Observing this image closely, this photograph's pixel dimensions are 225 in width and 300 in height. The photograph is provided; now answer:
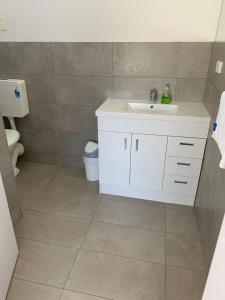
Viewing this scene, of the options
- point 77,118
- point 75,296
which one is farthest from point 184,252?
point 77,118

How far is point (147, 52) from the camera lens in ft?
6.96

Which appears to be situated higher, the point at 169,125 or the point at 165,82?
the point at 165,82

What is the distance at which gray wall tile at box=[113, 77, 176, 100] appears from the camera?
2.20 meters

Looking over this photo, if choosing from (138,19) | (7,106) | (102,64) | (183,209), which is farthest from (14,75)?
(183,209)

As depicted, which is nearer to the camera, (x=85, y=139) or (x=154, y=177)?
(x=154, y=177)

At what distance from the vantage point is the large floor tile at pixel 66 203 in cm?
206

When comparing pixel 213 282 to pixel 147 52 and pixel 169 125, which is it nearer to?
pixel 169 125

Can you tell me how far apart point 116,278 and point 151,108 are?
143 cm

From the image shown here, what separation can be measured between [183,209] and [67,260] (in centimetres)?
109

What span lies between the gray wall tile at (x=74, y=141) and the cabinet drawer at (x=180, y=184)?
0.91m

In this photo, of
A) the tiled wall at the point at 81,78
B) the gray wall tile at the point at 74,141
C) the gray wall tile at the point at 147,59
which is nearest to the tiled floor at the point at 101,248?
the gray wall tile at the point at 74,141

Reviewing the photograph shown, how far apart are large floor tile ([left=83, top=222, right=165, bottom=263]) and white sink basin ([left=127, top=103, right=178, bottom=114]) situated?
40.8 inches

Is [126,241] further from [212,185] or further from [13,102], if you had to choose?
[13,102]

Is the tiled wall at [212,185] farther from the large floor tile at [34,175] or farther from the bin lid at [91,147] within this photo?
the large floor tile at [34,175]
